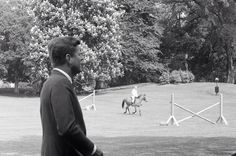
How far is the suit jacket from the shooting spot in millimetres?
4129

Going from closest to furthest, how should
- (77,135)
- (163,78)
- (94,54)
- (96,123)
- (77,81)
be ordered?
(77,135), (96,123), (94,54), (77,81), (163,78)

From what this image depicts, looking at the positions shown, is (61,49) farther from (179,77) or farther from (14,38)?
(14,38)

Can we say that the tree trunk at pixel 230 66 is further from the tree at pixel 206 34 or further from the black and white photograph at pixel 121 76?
the black and white photograph at pixel 121 76

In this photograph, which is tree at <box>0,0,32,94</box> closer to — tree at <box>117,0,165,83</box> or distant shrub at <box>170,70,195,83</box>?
tree at <box>117,0,165,83</box>

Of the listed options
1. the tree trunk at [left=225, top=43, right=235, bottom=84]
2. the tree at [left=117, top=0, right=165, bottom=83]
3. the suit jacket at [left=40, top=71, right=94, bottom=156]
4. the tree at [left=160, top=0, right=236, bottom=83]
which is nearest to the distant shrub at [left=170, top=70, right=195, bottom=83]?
the tree at [left=117, top=0, right=165, bottom=83]

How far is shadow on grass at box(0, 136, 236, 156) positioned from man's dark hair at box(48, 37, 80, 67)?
8688 millimetres

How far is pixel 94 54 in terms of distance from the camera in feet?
160

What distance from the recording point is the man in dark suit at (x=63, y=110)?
4137 mm

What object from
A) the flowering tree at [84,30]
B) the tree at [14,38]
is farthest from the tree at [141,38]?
the tree at [14,38]

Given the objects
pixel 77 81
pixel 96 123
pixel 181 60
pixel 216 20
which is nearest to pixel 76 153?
pixel 96 123

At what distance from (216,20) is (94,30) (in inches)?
770

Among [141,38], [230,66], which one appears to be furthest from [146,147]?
[230,66]

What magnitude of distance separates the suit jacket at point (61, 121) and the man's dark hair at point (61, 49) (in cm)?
13

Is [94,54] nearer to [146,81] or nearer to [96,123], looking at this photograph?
[146,81]
